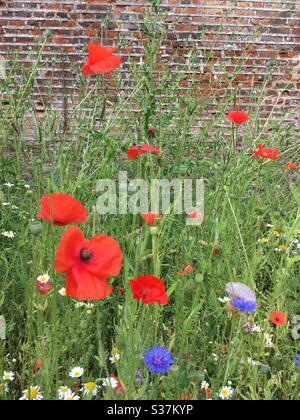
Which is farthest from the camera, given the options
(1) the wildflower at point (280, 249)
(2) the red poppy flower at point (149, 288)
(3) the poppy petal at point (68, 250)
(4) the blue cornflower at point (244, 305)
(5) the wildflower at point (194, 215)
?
(1) the wildflower at point (280, 249)

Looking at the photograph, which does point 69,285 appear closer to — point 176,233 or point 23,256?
point 23,256

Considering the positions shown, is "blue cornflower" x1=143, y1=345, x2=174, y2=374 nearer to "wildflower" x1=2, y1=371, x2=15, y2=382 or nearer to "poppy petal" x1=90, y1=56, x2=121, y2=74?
"wildflower" x1=2, y1=371, x2=15, y2=382

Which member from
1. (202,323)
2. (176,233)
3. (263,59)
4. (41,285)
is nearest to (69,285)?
(41,285)

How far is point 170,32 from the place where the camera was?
4.32 m

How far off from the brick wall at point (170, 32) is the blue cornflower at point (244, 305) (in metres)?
3.04

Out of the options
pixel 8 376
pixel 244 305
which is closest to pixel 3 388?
pixel 8 376

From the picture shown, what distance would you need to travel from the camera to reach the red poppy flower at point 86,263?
1.13m

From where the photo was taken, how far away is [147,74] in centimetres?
191

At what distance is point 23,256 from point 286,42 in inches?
122

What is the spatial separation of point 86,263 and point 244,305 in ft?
1.31

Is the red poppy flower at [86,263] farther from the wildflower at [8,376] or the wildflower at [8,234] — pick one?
the wildflower at [8,234]

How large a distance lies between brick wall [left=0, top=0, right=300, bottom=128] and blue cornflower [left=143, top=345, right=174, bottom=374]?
325 centimetres

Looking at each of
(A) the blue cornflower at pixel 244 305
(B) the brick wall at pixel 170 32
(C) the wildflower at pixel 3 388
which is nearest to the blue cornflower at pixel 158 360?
(A) the blue cornflower at pixel 244 305

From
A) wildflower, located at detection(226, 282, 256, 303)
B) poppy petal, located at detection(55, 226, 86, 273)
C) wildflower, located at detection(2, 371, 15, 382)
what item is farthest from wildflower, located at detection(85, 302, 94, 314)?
poppy petal, located at detection(55, 226, 86, 273)
